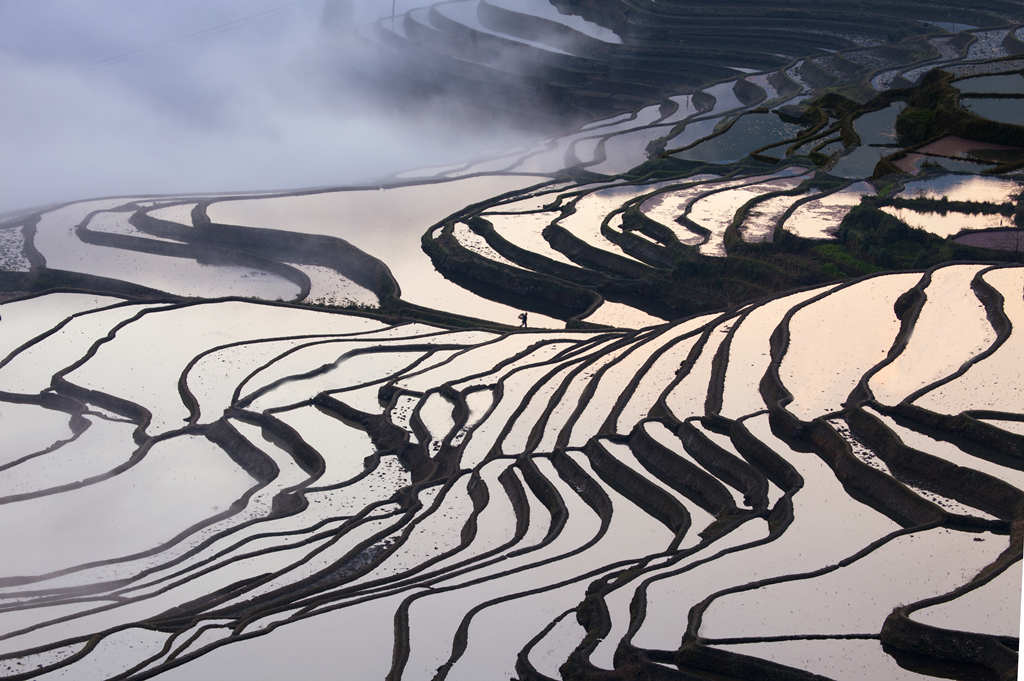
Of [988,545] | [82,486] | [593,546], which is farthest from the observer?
[82,486]

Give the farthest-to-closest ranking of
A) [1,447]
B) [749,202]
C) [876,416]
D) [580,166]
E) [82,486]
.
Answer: [580,166] → [749,202] → [1,447] → [82,486] → [876,416]

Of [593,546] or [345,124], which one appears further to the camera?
[345,124]

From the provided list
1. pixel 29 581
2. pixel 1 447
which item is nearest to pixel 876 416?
pixel 29 581

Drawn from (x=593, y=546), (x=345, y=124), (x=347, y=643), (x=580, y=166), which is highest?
(x=345, y=124)

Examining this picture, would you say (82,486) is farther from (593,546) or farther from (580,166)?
(580,166)

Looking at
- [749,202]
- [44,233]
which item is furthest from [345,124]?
[749,202]

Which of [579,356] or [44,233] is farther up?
[44,233]

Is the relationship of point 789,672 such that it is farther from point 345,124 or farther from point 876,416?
point 345,124
